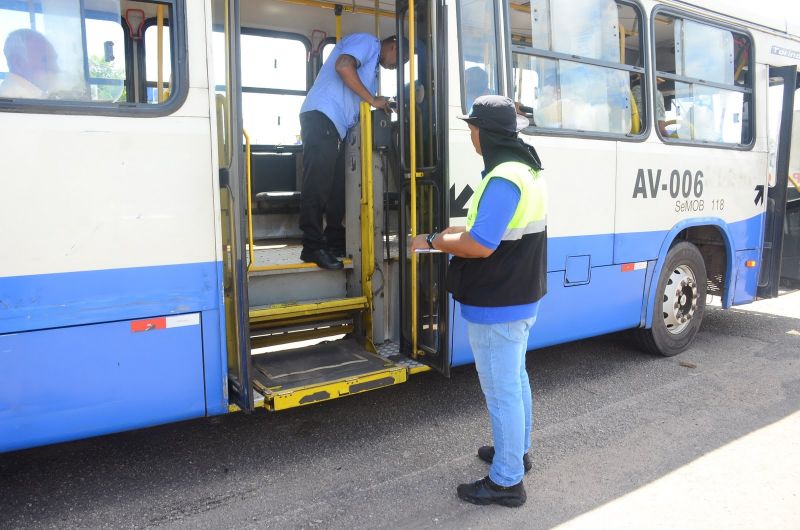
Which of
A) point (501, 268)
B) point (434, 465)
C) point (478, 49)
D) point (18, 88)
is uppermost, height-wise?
point (478, 49)

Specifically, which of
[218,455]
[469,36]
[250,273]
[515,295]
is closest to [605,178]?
[469,36]

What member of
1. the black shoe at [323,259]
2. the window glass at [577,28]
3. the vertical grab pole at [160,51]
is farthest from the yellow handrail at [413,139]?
the vertical grab pole at [160,51]

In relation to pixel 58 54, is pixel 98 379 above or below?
below

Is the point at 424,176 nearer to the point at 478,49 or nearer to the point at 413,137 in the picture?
the point at 413,137

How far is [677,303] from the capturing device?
17.9 feet

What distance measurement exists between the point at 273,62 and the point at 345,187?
1.64 meters

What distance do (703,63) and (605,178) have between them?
157cm

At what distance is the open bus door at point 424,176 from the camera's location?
12.1ft

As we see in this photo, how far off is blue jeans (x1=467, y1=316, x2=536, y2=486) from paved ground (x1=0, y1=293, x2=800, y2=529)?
253 mm

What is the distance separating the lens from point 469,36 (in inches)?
155

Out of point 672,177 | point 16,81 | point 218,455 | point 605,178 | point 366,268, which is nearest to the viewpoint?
point 16,81

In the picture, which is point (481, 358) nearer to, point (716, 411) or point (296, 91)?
point (716, 411)

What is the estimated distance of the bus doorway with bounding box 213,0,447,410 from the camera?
10.4 ft

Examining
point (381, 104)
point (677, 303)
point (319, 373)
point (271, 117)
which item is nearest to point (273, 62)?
point (271, 117)
